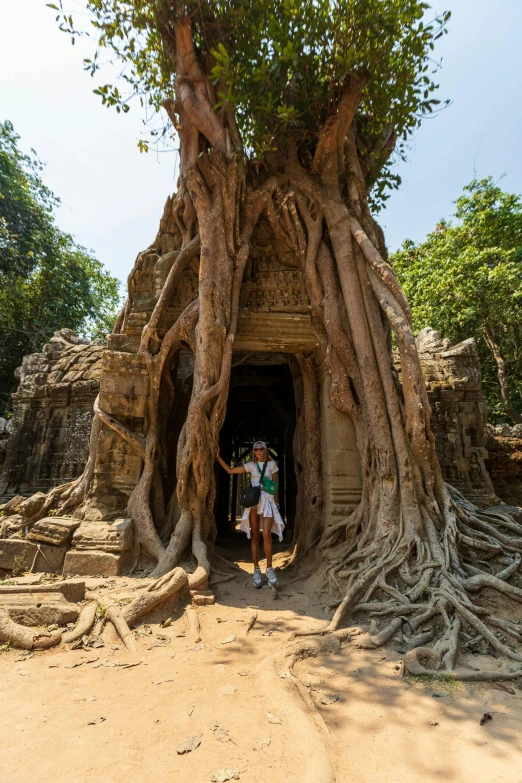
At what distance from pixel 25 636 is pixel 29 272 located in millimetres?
13912

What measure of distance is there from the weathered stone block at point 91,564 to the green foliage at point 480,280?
1002 cm

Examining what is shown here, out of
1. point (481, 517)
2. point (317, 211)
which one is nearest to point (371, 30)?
point (317, 211)

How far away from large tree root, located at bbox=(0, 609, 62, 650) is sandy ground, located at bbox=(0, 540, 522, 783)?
6cm

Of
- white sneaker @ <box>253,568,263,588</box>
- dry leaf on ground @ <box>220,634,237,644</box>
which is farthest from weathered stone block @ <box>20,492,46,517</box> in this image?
dry leaf on ground @ <box>220,634,237,644</box>

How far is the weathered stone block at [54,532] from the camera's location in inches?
167

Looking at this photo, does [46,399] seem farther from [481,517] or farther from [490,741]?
[490,741]

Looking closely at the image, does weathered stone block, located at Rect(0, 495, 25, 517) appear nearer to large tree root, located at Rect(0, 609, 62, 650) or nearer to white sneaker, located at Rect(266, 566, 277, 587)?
large tree root, located at Rect(0, 609, 62, 650)

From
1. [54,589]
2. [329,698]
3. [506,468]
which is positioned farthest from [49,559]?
[506,468]

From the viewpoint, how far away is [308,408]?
18.4ft

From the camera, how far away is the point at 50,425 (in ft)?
23.3

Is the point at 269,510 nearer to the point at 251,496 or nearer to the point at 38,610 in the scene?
the point at 251,496

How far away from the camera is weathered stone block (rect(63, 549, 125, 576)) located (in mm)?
3990

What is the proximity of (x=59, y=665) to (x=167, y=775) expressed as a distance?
1.21 metres

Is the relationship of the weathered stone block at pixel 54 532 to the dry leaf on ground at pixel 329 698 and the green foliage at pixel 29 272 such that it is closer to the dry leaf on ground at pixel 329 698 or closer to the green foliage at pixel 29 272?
the dry leaf on ground at pixel 329 698
